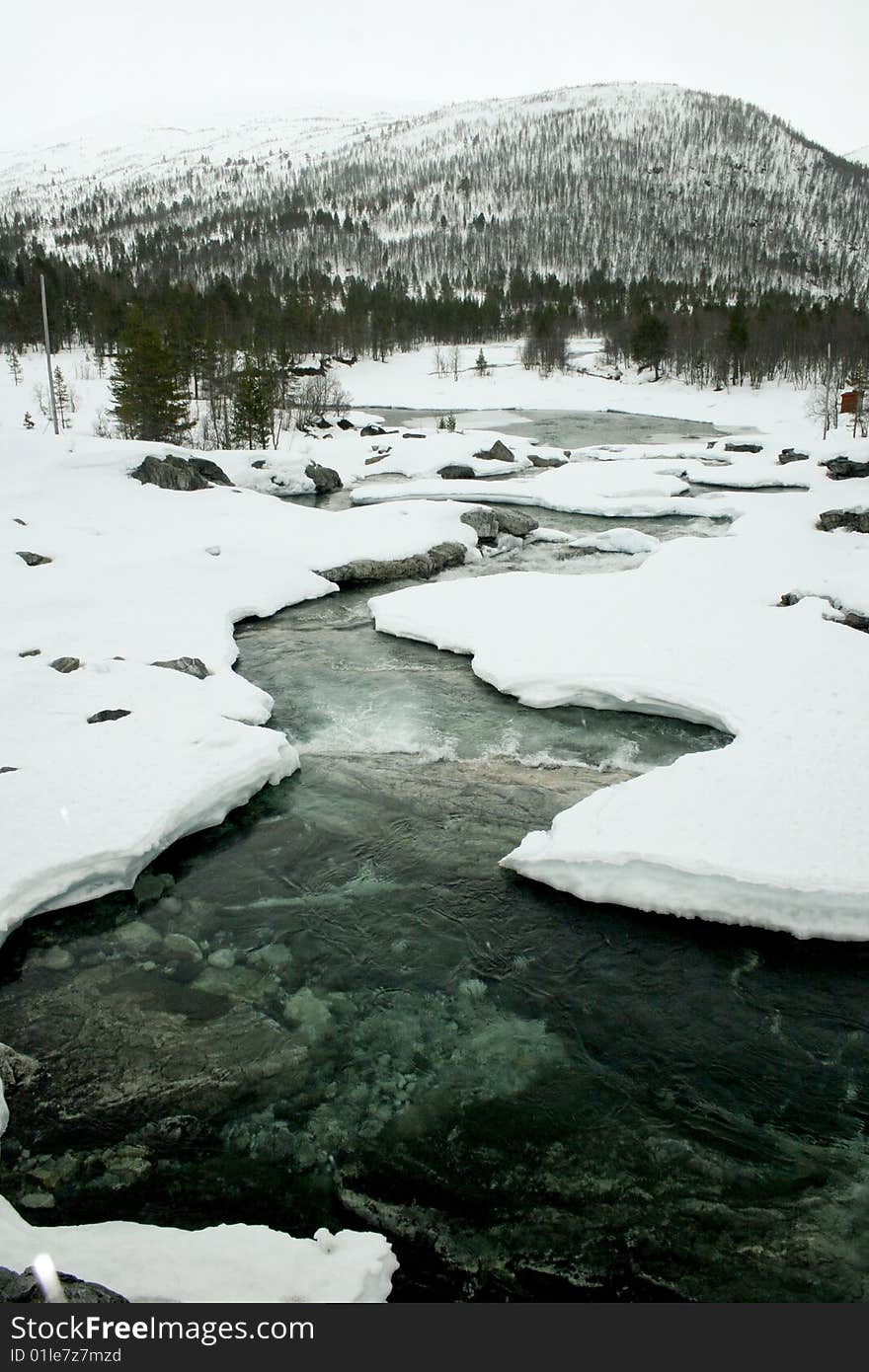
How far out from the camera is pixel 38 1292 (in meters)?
3.66

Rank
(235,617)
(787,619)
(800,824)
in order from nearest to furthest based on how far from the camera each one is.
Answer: (800,824) < (787,619) < (235,617)

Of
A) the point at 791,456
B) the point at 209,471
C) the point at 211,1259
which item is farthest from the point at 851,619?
the point at 791,456

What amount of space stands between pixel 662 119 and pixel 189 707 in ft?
625

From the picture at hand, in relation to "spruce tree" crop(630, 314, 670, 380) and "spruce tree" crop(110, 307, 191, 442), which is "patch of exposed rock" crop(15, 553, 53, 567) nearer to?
"spruce tree" crop(110, 307, 191, 442)

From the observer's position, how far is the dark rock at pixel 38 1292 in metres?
3.63

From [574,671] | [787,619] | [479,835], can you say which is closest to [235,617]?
[574,671]

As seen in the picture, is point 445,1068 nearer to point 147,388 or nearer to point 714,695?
point 714,695

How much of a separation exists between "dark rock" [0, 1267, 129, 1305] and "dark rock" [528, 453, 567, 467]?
33877 mm

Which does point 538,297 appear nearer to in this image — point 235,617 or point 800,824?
point 235,617

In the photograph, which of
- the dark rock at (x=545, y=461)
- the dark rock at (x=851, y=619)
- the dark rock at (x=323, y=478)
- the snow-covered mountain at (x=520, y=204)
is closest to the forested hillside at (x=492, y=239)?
the snow-covered mountain at (x=520, y=204)

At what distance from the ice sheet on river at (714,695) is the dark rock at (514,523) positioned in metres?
4.59

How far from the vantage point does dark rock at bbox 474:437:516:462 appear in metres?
34.7

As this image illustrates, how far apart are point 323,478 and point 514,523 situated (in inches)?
415

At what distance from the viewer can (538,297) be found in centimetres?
9800
